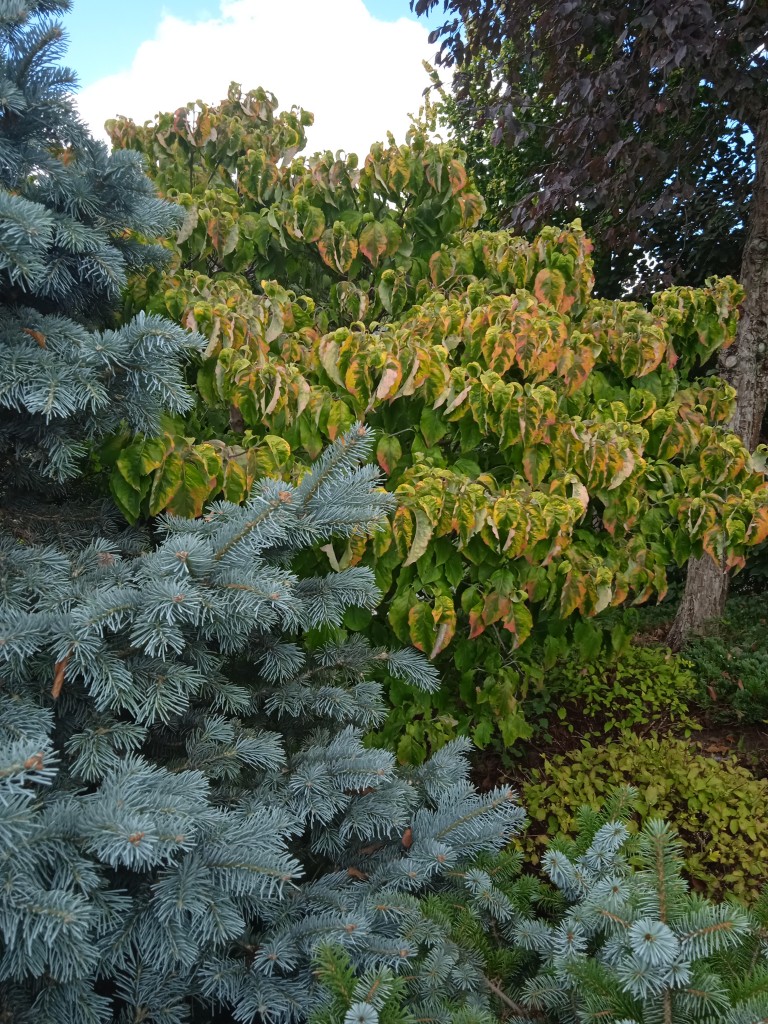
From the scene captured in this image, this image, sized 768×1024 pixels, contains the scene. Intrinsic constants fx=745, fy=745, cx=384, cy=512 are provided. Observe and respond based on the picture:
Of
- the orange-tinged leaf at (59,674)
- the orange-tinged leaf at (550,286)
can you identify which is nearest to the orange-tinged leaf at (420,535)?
the orange-tinged leaf at (59,674)

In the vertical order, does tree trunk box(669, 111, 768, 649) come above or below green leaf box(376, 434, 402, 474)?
above

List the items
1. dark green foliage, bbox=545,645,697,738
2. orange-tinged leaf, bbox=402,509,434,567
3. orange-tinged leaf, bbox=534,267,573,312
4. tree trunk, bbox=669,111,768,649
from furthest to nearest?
tree trunk, bbox=669,111,768,649, dark green foliage, bbox=545,645,697,738, orange-tinged leaf, bbox=534,267,573,312, orange-tinged leaf, bbox=402,509,434,567

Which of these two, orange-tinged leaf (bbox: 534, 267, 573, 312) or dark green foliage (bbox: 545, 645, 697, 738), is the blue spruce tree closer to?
orange-tinged leaf (bbox: 534, 267, 573, 312)

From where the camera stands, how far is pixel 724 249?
646 cm

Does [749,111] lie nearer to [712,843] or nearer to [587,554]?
[587,554]

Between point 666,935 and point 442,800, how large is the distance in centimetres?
83

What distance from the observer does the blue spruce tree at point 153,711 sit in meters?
1.30

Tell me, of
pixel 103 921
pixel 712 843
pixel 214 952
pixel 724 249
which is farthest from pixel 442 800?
pixel 724 249

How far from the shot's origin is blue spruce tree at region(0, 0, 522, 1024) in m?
1.30

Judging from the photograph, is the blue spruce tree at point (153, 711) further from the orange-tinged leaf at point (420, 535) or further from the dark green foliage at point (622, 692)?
the dark green foliage at point (622, 692)


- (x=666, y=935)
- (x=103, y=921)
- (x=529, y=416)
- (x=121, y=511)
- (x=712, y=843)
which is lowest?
(x=712, y=843)

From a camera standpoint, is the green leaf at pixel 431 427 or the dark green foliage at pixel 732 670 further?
the dark green foliage at pixel 732 670

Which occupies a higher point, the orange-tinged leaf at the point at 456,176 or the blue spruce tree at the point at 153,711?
the orange-tinged leaf at the point at 456,176

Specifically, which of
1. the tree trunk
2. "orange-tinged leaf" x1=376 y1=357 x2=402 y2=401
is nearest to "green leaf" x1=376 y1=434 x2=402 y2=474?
"orange-tinged leaf" x1=376 y1=357 x2=402 y2=401
